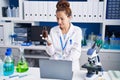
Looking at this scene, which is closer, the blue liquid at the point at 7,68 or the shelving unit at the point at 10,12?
the blue liquid at the point at 7,68

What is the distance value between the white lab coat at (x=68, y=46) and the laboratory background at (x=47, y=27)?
2.72 feet

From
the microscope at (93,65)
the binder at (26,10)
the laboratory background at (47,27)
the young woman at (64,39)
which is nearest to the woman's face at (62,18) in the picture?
the young woman at (64,39)

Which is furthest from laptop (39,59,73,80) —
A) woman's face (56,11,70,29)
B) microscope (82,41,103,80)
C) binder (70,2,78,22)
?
binder (70,2,78,22)

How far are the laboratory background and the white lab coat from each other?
0.83 meters

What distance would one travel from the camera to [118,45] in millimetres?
2994

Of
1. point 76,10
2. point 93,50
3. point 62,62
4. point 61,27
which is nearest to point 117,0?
point 76,10

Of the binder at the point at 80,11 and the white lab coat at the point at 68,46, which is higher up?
the binder at the point at 80,11

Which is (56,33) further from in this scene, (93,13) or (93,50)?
(93,13)

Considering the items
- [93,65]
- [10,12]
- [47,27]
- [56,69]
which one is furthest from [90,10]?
[56,69]

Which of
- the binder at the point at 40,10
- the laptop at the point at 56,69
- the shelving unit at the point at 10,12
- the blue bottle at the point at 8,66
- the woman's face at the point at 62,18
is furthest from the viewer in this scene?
the shelving unit at the point at 10,12

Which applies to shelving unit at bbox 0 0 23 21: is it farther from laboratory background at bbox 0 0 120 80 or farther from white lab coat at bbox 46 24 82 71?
white lab coat at bbox 46 24 82 71

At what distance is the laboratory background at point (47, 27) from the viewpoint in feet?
9.55

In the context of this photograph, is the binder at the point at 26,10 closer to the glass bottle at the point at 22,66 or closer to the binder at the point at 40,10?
the binder at the point at 40,10

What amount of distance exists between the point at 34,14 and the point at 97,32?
1.12m
